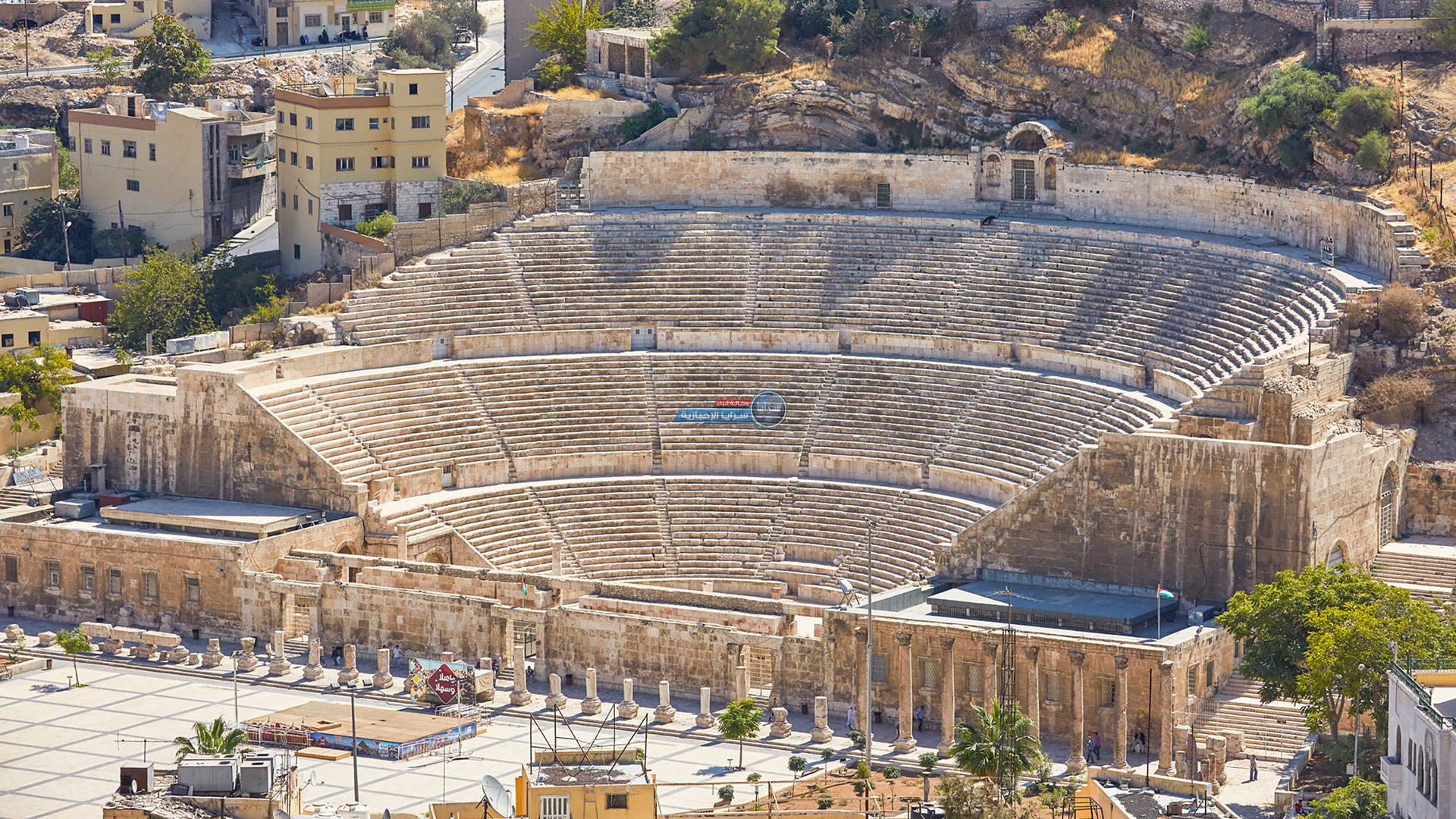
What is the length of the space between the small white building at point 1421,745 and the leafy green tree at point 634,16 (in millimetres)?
45335

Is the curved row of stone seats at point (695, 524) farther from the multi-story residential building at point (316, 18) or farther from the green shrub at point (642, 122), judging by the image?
the multi-story residential building at point (316, 18)

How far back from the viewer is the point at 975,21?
74.4 meters

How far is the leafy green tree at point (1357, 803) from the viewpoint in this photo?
39.0 meters

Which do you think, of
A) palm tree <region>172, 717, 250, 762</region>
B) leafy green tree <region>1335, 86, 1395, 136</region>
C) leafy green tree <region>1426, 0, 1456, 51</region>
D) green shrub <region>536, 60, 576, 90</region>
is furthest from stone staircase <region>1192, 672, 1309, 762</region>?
green shrub <region>536, 60, 576, 90</region>

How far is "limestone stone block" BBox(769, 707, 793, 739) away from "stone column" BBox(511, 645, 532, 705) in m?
5.80

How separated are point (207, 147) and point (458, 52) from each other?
25.4m

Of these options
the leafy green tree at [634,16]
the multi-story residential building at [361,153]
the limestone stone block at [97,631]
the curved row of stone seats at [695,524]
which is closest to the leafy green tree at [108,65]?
the multi-story residential building at [361,153]

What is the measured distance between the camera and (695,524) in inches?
2402

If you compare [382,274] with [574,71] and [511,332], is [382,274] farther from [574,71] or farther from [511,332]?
[574,71]

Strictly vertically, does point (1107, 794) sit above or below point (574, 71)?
below

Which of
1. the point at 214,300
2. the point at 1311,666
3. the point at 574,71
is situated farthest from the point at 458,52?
the point at 1311,666

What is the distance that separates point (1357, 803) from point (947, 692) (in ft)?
41.7

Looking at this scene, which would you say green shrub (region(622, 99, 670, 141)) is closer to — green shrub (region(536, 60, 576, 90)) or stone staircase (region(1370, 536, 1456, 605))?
green shrub (region(536, 60, 576, 90))

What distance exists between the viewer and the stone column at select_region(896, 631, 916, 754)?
164 ft
